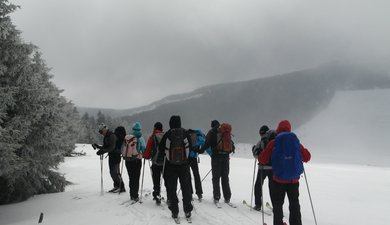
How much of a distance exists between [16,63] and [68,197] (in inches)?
199

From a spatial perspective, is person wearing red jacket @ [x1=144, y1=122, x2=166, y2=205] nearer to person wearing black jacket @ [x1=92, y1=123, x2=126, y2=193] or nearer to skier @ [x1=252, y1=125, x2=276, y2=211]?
person wearing black jacket @ [x1=92, y1=123, x2=126, y2=193]

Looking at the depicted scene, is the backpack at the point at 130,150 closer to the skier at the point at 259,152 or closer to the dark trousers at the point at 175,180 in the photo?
the dark trousers at the point at 175,180

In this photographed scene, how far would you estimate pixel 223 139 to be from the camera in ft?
33.5

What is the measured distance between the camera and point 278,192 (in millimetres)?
7219

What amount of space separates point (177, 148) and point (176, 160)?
290mm

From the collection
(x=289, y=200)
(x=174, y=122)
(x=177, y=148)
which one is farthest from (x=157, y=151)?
(x=289, y=200)

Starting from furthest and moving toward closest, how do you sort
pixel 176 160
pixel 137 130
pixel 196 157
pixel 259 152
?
pixel 137 130 < pixel 196 157 < pixel 259 152 < pixel 176 160

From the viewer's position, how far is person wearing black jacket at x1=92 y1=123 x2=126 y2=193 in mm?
11398

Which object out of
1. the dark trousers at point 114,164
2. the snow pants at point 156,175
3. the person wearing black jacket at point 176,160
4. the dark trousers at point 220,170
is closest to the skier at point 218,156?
the dark trousers at point 220,170

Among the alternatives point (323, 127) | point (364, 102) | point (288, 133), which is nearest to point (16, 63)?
point (288, 133)

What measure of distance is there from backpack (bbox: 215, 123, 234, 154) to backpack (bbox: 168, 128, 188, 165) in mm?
2173

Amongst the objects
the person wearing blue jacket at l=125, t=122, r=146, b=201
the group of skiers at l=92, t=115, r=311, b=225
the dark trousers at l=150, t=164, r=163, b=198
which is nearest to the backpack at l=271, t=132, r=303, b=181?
the group of skiers at l=92, t=115, r=311, b=225

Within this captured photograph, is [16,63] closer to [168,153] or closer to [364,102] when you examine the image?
[168,153]

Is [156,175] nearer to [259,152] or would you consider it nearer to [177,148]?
[177,148]
